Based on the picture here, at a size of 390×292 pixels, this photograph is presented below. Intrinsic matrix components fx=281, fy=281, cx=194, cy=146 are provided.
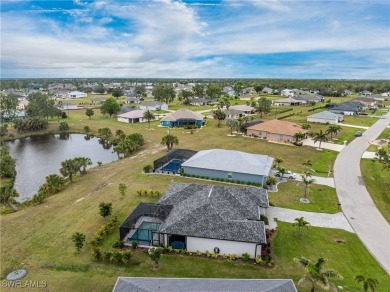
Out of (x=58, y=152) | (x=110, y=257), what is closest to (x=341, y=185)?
(x=110, y=257)

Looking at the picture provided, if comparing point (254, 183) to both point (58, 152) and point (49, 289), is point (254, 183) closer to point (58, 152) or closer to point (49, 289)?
point (49, 289)

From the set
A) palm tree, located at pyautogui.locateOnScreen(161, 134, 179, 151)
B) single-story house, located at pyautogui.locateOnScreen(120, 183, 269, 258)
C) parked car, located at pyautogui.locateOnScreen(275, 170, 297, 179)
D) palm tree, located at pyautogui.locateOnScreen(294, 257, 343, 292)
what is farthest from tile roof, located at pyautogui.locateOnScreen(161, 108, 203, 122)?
palm tree, located at pyautogui.locateOnScreen(294, 257, 343, 292)

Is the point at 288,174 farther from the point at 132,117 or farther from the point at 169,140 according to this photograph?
the point at 132,117

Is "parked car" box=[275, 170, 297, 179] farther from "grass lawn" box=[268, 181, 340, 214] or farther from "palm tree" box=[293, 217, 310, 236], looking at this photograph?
"palm tree" box=[293, 217, 310, 236]

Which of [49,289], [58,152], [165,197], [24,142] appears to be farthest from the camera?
[24,142]

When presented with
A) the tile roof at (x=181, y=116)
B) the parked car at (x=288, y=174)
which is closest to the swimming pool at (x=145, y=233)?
the parked car at (x=288, y=174)

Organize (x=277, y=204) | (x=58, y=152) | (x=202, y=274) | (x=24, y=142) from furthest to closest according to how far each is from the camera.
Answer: (x=24, y=142), (x=58, y=152), (x=277, y=204), (x=202, y=274)

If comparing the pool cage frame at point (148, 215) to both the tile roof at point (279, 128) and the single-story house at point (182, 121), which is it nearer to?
the tile roof at point (279, 128)

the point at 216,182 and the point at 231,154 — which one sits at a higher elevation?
the point at 231,154
